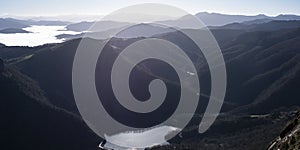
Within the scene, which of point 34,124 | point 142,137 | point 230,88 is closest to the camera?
point 34,124

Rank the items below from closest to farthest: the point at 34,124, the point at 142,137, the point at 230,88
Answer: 1. the point at 34,124
2. the point at 142,137
3. the point at 230,88

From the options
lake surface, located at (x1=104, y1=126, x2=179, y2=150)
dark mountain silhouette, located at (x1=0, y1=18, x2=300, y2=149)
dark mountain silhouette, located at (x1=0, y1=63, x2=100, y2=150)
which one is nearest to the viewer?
dark mountain silhouette, located at (x1=0, y1=63, x2=100, y2=150)

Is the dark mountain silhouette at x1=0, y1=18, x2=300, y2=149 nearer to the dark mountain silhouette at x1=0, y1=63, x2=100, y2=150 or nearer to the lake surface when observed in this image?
the lake surface

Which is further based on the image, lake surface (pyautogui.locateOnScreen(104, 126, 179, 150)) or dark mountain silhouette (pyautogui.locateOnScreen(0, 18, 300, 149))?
lake surface (pyautogui.locateOnScreen(104, 126, 179, 150))

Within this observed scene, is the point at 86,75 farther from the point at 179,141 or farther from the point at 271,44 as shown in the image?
the point at 271,44

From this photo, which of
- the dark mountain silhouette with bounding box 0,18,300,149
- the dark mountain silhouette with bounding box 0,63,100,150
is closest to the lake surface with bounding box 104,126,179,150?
the dark mountain silhouette with bounding box 0,18,300,149

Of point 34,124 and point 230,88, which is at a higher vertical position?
point 34,124

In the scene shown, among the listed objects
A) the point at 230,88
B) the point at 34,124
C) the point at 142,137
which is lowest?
the point at 230,88

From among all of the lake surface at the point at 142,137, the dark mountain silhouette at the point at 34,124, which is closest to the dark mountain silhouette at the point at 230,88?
the lake surface at the point at 142,137

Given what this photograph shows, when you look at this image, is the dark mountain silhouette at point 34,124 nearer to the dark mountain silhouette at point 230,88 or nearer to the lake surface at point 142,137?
the lake surface at point 142,137

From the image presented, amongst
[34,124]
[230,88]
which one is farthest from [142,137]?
[230,88]

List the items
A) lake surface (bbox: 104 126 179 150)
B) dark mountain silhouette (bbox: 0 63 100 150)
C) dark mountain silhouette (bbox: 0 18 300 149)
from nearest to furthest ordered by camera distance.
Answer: dark mountain silhouette (bbox: 0 63 100 150), dark mountain silhouette (bbox: 0 18 300 149), lake surface (bbox: 104 126 179 150)

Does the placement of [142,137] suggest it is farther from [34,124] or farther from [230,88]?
[230,88]
